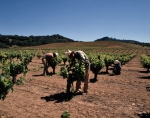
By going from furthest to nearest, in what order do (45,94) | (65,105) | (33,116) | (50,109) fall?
(45,94), (65,105), (50,109), (33,116)

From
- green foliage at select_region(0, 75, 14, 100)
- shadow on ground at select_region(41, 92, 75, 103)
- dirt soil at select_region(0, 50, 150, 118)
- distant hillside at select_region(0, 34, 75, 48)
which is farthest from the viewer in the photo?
distant hillside at select_region(0, 34, 75, 48)

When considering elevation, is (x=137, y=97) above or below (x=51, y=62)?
below

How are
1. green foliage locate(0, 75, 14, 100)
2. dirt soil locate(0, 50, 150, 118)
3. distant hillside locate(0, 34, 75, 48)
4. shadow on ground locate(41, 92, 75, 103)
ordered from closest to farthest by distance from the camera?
1. green foliage locate(0, 75, 14, 100)
2. dirt soil locate(0, 50, 150, 118)
3. shadow on ground locate(41, 92, 75, 103)
4. distant hillside locate(0, 34, 75, 48)

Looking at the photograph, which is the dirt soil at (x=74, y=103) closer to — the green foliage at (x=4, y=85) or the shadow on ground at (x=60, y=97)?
the shadow on ground at (x=60, y=97)

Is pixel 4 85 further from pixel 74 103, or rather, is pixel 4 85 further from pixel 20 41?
pixel 20 41

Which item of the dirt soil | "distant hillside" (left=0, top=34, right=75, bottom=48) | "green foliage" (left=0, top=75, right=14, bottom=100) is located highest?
"distant hillside" (left=0, top=34, right=75, bottom=48)

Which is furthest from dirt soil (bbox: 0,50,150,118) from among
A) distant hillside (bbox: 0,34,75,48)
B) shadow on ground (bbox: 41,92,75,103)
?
distant hillside (bbox: 0,34,75,48)

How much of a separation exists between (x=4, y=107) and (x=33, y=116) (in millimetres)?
1327

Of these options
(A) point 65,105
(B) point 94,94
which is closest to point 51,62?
(B) point 94,94

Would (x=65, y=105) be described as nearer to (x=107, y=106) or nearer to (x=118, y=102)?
(x=107, y=106)

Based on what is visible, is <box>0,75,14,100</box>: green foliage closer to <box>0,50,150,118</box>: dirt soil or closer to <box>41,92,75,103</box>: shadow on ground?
<box>0,50,150,118</box>: dirt soil

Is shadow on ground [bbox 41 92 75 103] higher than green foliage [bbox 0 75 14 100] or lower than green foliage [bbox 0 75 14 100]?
lower

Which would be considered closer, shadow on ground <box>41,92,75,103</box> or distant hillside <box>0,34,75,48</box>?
shadow on ground <box>41,92,75,103</box>

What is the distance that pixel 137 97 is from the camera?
27.3ft
